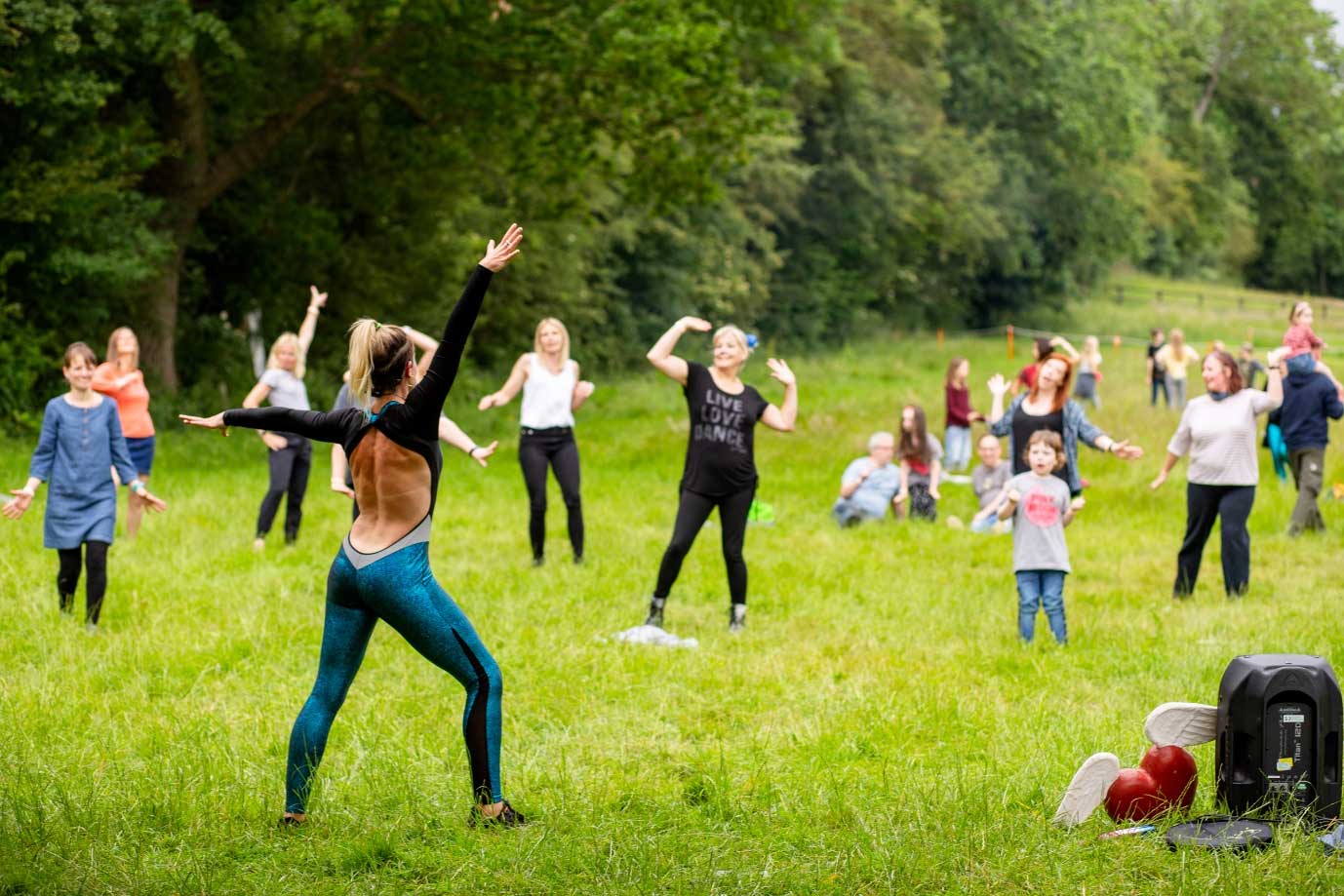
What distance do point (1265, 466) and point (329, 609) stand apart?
16189mm

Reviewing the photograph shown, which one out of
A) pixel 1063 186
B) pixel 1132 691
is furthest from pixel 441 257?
pixel 1063 186

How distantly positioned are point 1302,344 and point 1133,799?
8.94 meters

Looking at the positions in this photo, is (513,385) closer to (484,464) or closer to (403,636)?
(484,464)

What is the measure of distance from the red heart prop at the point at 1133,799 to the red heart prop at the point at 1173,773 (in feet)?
0.16

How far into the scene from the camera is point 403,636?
582 cm

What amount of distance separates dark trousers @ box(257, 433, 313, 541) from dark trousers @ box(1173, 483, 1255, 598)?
7323 mm

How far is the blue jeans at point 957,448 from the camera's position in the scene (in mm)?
18750

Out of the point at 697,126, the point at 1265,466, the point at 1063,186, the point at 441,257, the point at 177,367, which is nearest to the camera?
the point at 1265,466

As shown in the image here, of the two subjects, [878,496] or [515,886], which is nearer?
[515,886]

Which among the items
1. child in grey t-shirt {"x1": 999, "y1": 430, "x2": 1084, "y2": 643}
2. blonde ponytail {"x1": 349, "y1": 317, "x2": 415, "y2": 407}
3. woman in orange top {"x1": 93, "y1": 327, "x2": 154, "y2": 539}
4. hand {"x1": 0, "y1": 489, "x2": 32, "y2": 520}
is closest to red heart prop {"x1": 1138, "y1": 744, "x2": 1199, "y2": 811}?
blonde ponytail {"x1": 349, "y1": 317, "x2": 415, "y2": 407}

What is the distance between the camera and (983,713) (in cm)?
802

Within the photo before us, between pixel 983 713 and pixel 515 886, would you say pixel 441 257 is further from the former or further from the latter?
pixel 515 886

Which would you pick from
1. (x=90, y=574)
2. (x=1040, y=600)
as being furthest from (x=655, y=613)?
(x=90, y=574)

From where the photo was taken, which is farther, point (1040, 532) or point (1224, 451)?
point (1224, 451)
